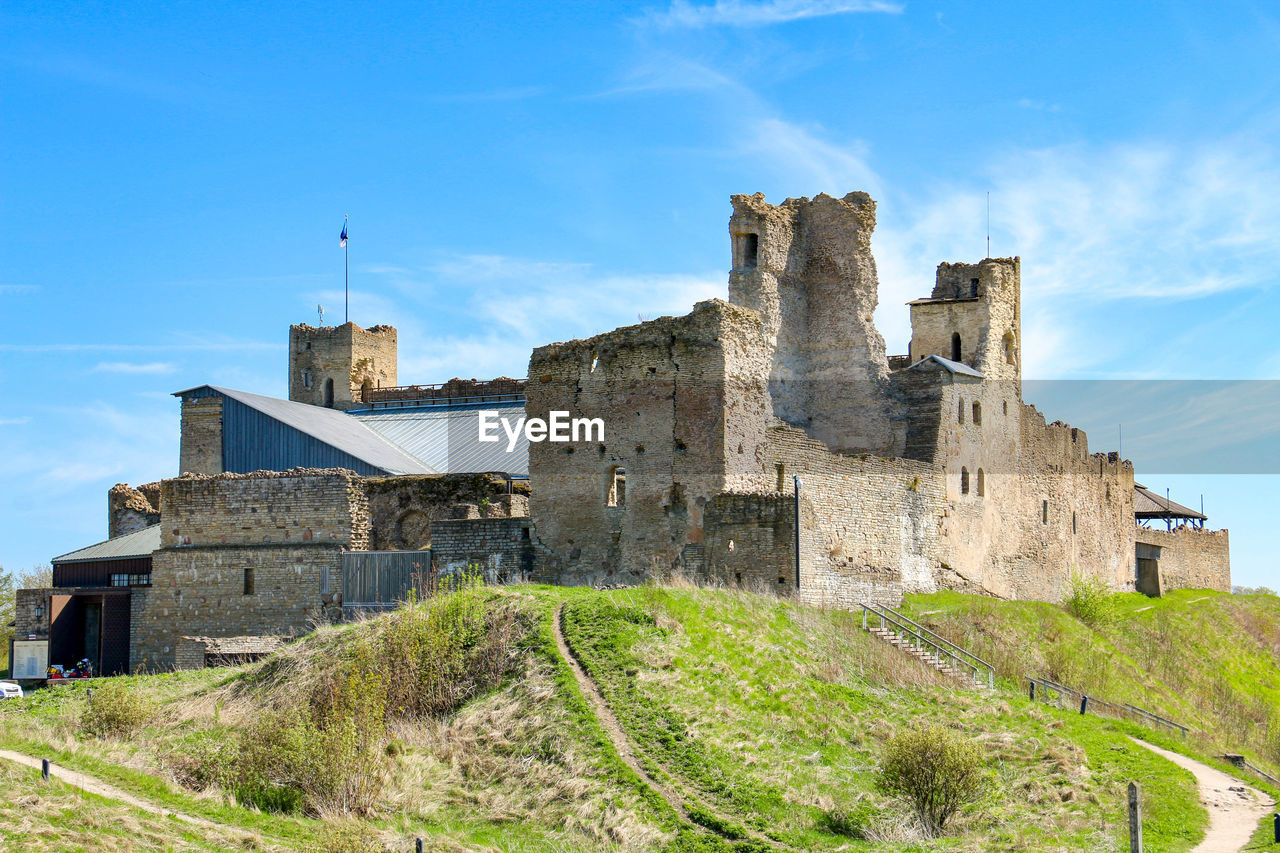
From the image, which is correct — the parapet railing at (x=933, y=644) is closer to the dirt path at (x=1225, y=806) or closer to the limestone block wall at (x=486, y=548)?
the dirt path at (x=1225, y=806)

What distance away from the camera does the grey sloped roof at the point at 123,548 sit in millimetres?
36312

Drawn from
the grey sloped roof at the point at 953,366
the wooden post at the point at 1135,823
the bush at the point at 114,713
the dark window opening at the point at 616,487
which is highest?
the grey sloped roof at the point at 953,366

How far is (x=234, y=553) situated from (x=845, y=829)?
58.1 ft

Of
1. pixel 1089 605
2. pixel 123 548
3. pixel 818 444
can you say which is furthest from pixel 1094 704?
pixel 123 548

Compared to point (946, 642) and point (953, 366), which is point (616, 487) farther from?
point (953, 366)

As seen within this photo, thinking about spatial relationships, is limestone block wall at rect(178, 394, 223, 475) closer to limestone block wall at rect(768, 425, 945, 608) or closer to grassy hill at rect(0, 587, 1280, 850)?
grassy hill at rect(0, 587, 1280, 850)

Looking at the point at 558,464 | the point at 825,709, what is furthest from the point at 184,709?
the point at 825,709

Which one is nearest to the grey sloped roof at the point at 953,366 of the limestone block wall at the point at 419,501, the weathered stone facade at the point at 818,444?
the weathered stone facade at the point at 818,444

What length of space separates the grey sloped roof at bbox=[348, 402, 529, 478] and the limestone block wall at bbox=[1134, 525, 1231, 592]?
1031 inches

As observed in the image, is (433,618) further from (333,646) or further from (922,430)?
(922,430)

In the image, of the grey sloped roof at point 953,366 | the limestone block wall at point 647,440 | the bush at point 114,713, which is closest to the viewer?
the bush at point 114,713

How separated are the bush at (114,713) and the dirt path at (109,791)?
10.3ft

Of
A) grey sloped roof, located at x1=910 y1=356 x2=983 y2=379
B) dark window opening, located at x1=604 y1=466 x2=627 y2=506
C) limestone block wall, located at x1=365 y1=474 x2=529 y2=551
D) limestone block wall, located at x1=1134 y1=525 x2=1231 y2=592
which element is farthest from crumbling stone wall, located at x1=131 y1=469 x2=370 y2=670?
limestone block wall, located at x1=1134 y1=525 x2=1231 y2=592

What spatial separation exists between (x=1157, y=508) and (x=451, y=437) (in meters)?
35.9
